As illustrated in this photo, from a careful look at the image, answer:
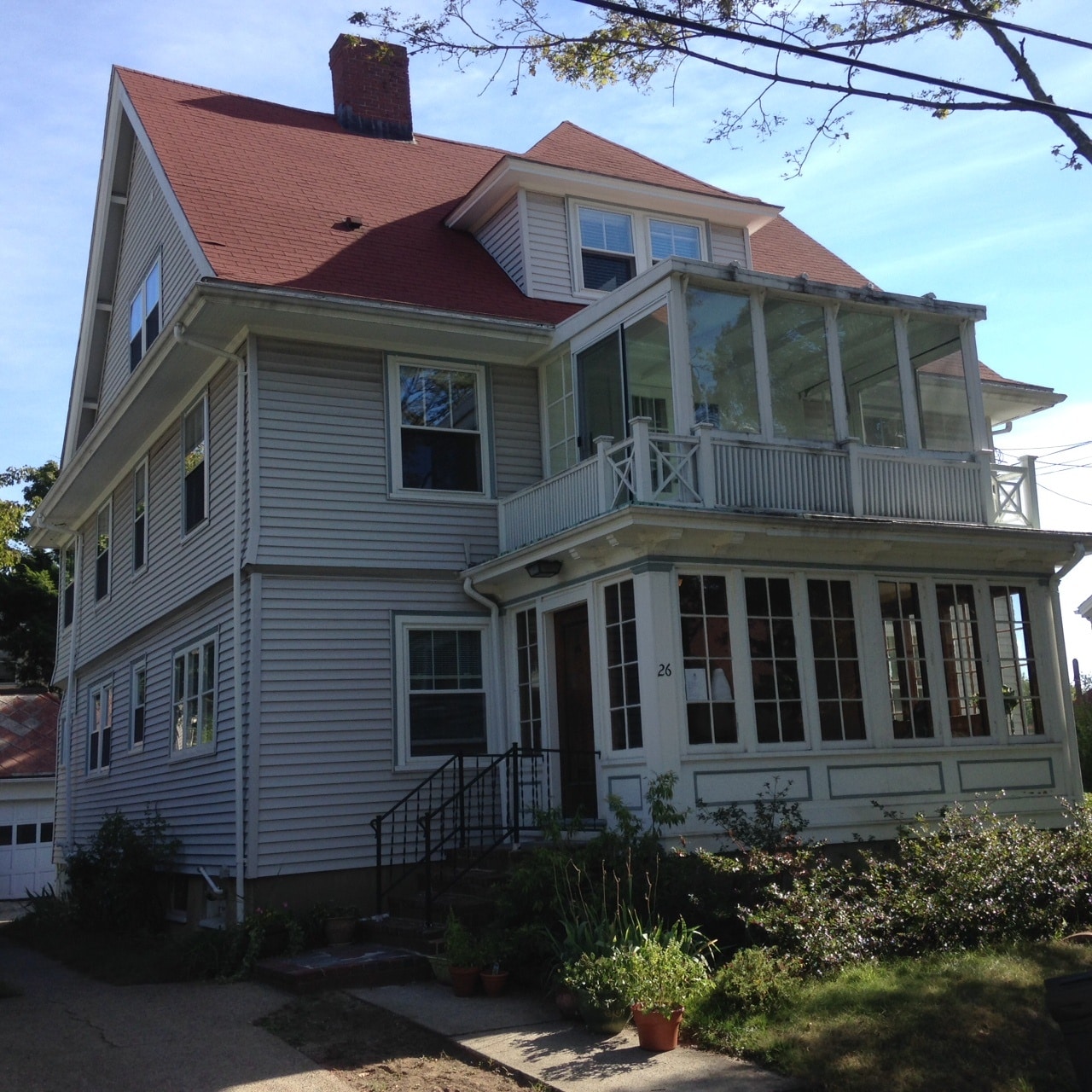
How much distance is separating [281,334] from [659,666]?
18.6 ft

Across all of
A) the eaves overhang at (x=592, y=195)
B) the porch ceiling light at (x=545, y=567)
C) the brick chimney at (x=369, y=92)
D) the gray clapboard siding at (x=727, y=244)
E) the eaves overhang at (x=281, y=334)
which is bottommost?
the porch ceiling light at (x=545, y=567)

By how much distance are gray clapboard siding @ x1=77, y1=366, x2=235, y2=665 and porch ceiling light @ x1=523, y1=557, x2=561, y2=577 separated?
3.40 m

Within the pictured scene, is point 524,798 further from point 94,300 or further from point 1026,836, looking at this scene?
point 94,300

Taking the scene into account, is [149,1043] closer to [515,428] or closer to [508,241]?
[515,428]

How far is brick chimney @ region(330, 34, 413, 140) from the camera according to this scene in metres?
19.0

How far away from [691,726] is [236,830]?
476 cm

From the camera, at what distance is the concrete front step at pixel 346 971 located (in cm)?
996

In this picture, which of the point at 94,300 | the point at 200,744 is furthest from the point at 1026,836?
the point at 94,300

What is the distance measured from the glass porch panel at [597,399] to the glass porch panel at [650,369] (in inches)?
8.3

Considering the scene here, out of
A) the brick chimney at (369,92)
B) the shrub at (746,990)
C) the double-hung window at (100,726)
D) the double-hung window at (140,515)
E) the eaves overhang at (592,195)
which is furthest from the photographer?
the double-hung window at (100,726)

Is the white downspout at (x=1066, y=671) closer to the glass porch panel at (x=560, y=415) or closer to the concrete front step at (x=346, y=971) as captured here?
the glass porch panel at (x=560, y=415)

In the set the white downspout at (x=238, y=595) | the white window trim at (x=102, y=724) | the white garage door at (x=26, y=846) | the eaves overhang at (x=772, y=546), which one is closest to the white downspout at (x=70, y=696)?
the white window trim at (x=102, y=724)

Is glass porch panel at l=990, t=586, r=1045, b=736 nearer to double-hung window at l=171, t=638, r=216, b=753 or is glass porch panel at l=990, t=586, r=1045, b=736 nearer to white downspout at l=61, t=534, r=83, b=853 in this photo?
double-hung window at l=171, t=638, r=216, b=753

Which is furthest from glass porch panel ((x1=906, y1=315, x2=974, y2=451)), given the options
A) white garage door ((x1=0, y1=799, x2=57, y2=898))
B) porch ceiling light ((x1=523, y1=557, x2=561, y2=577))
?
white garage door ((x1=0, y1=799, x2=57, y2=898))
